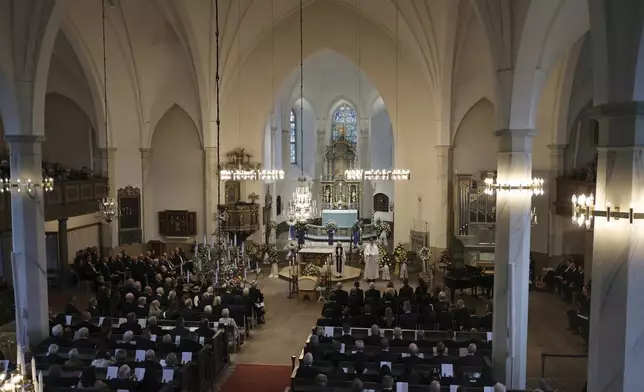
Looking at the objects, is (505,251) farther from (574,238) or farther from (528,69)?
(574,238)

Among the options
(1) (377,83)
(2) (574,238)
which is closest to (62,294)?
(1) (377,83)

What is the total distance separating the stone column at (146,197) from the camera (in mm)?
25906

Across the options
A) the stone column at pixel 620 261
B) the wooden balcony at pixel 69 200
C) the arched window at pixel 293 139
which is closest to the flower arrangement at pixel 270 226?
the arched window at pixel 293 139

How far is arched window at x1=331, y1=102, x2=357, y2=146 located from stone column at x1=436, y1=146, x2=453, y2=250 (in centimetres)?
1175

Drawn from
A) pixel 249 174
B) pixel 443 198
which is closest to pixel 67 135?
pixel 249 174

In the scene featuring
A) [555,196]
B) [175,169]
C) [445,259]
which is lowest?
[445,259]

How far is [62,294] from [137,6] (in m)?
11.7

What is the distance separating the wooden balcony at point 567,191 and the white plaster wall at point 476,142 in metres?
3.95

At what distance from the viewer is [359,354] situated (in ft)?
36.8

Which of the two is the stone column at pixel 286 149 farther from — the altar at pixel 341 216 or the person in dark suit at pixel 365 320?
the person in dark suit at pixel 365 320

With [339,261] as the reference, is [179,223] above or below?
above

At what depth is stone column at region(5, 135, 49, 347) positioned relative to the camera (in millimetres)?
13352

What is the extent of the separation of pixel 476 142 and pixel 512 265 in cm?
1417

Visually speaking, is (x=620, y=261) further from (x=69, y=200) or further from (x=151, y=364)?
(x=69, y=200)
